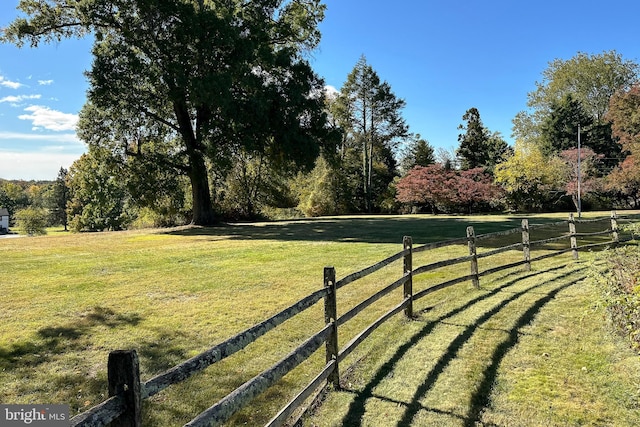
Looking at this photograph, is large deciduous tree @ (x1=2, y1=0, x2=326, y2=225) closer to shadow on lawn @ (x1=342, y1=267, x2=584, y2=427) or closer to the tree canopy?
shadow on lawn @ (x1=342, y1=267, x2=584, y2=427)

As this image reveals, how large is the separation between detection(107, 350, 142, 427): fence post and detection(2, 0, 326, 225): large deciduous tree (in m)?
16.9

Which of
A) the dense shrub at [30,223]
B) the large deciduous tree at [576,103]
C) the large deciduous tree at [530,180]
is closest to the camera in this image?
the large deciduous tree at [530,180]

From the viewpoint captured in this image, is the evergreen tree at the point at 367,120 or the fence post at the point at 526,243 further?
the evergreen tree at the point at 367,120

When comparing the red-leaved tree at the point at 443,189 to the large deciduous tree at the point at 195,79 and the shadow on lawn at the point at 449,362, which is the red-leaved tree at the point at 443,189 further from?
the shadow on lawn at the point at 449,362

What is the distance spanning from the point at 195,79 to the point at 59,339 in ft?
47.5

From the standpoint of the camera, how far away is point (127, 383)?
66.8 inches

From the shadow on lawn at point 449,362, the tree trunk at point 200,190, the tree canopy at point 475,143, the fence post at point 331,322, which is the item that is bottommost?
the shadow on lawn at point 449,362

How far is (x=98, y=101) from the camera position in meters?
18.5

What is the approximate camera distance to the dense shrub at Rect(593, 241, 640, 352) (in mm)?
3950

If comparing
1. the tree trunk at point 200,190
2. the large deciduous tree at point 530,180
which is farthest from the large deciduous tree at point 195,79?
the large deciduous tree at point 530,180

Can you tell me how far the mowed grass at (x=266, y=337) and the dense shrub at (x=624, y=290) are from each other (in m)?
0.38

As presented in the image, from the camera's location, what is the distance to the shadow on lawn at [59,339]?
184 inches

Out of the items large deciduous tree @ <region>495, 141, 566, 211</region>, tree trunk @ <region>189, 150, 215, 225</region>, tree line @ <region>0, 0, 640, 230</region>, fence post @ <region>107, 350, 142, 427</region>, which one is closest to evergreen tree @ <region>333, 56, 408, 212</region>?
tree line @ <region>0, 0, 640, 230</region>

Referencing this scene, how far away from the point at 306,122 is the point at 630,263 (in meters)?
18.2
